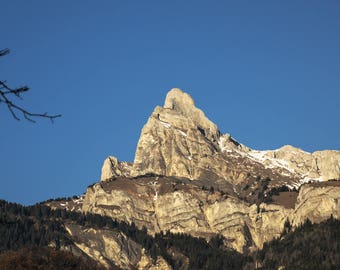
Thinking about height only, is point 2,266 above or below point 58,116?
above

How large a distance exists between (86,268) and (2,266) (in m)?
27.1

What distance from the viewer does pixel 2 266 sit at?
159375mm

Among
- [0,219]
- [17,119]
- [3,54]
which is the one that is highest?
[3,54]

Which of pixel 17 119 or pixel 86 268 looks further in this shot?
pixel 86 268

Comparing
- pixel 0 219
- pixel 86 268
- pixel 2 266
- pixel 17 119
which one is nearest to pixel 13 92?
pixel 17 119

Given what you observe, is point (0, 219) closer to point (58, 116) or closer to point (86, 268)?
point (58, 116)

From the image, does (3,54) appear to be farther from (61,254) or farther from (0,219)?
(61,254)

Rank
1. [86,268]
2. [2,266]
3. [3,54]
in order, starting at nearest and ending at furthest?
[3,54] → [2,266] → [86,268]

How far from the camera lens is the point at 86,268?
7146 inches

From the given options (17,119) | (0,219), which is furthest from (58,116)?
(0,219)

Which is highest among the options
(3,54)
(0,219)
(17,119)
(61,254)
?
(61,254)

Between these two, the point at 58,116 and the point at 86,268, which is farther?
the point at 86,268

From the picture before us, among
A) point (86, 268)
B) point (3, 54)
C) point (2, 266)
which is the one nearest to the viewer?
point (3, 54)

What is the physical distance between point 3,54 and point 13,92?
852 mm
